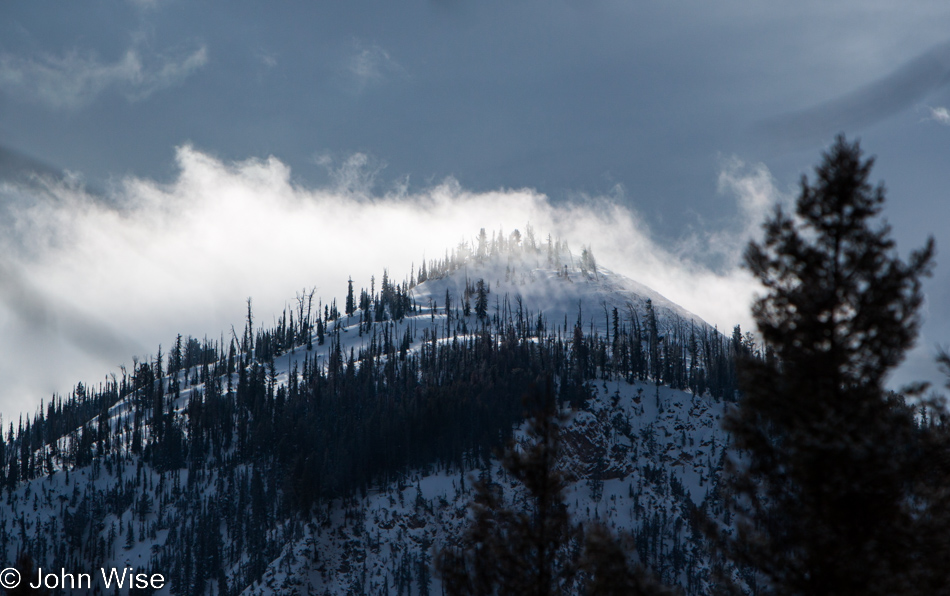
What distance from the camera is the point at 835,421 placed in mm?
15312

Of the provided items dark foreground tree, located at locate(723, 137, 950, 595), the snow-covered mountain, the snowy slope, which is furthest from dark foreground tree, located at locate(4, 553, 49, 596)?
the snow-covered mountain

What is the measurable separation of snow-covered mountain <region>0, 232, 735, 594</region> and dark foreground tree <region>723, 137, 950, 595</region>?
376 feet

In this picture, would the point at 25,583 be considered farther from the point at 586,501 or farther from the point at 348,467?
the point at 586,501

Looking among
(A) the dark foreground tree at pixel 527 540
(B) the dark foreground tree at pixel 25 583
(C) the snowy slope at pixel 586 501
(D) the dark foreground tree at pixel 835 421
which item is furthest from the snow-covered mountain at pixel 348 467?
(D) the dark foreground tree at pixel 835 421

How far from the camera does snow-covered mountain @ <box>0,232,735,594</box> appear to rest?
5192 inches

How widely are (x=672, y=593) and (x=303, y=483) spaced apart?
12790 cm

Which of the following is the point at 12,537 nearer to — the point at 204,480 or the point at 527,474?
the point at 204,480

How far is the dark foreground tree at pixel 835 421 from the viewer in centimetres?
1497

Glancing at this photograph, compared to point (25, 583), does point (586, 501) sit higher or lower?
higher

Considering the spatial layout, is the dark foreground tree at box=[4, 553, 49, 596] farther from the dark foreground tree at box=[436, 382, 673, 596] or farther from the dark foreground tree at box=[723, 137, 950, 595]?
the dark foreground tree at box=[723, 137, 950, 595]

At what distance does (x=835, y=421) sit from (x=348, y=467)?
13779 centimetres

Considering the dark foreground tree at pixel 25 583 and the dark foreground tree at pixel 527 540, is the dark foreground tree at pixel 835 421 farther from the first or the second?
the dark foreground tree at pixel 25 583

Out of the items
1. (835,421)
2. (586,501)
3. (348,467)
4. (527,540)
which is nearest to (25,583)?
(527,540)

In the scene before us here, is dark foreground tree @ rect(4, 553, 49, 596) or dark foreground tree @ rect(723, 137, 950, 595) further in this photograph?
dark foreground tree @ rect(4, 553, 49, 596)
